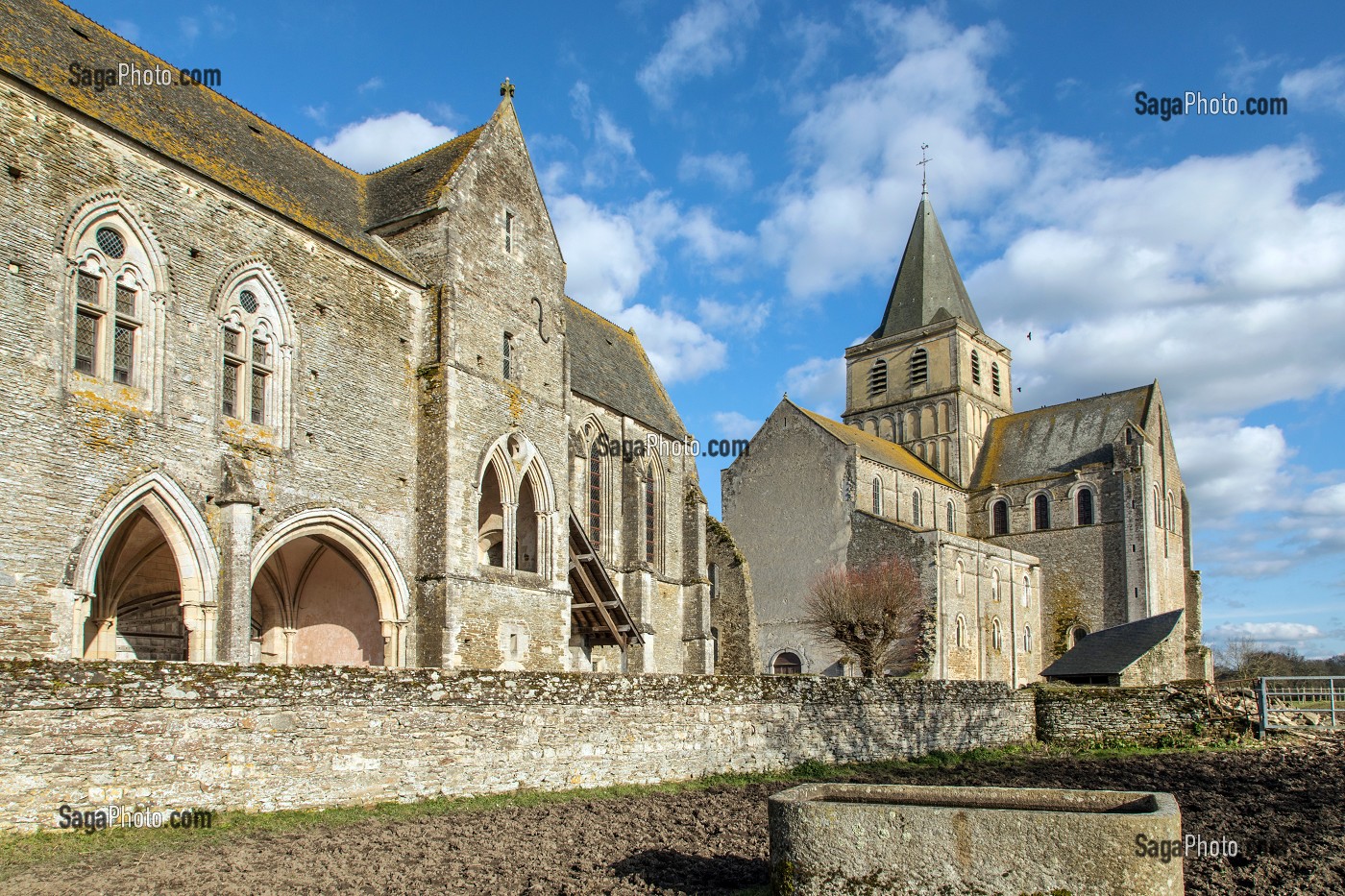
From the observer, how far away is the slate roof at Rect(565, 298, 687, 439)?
30.4 m

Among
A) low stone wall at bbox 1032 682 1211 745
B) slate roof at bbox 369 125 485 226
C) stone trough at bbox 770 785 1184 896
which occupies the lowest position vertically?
low stone wall at bbox 1032 682 1211 745

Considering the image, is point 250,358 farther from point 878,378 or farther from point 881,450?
point 878,378

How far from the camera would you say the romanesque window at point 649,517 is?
3131cm

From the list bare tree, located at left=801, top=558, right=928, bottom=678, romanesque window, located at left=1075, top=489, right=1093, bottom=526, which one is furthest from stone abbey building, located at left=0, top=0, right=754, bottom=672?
romanesque window, located at left=1075, top=489, right=1093, bottom=526

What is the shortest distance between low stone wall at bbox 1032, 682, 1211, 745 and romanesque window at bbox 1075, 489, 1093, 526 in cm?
2632

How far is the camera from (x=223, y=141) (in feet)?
65.6

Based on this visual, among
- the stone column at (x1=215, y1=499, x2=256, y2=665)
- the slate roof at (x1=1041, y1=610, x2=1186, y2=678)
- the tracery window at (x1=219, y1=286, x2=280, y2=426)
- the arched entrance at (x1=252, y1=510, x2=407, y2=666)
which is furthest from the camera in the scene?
the slate roof at (x1=1041, y1=610, x2=1186, y2=678)

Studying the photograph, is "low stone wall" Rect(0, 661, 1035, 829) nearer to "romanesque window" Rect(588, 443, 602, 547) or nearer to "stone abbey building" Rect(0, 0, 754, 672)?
"stone abbey building" Rect(0, 0, 754, 672)

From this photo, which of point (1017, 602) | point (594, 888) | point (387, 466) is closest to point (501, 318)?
point (387, 466)

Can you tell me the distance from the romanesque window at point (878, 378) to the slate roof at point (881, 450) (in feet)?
12.2

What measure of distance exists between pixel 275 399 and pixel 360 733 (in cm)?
848

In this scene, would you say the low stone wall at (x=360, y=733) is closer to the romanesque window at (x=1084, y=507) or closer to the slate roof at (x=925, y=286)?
the romanesque window at (x=1084, y=507)

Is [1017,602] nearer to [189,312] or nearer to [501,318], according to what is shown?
[501,318]

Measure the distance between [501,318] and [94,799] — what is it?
14861 millimetres
